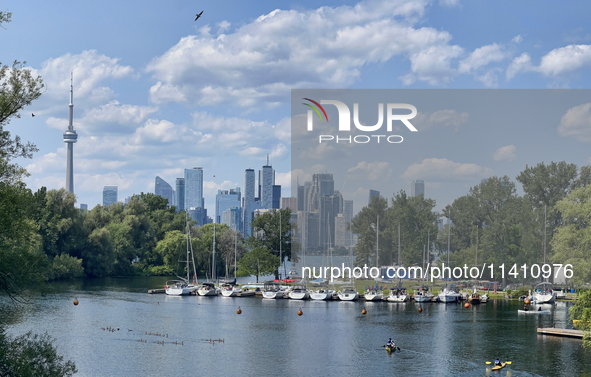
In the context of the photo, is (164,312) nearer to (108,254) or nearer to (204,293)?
(204,293)

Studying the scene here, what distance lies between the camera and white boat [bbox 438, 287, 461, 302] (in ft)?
275

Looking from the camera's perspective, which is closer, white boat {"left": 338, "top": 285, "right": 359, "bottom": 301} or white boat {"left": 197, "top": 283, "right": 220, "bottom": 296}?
white boat {"left": 338, "top": 285, "right": 359, "bottom": 301}

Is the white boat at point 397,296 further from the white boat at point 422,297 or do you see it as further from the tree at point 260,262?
the tree at point 260,262

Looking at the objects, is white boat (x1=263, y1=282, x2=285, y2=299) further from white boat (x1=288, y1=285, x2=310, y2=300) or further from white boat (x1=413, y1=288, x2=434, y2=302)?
white boat (x1=413, y1=288, x2=434, y2=302)

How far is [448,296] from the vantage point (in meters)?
84.1

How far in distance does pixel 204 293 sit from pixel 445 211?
60.3m

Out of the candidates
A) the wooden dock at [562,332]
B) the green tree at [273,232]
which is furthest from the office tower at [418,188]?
the wooden dock at [562,332]

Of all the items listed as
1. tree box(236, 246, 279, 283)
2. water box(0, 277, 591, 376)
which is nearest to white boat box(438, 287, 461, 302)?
water box(0, 277, 591, 376)

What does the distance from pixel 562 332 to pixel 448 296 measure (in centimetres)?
3117

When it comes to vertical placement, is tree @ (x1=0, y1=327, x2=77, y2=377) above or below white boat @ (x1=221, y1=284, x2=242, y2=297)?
above

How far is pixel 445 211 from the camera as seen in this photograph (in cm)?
12825

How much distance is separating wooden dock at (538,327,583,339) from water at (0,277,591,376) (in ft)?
4.13

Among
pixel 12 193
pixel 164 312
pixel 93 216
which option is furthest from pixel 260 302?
pixel 12 193

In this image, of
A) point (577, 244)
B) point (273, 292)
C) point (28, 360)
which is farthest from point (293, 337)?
point (577, 244)
